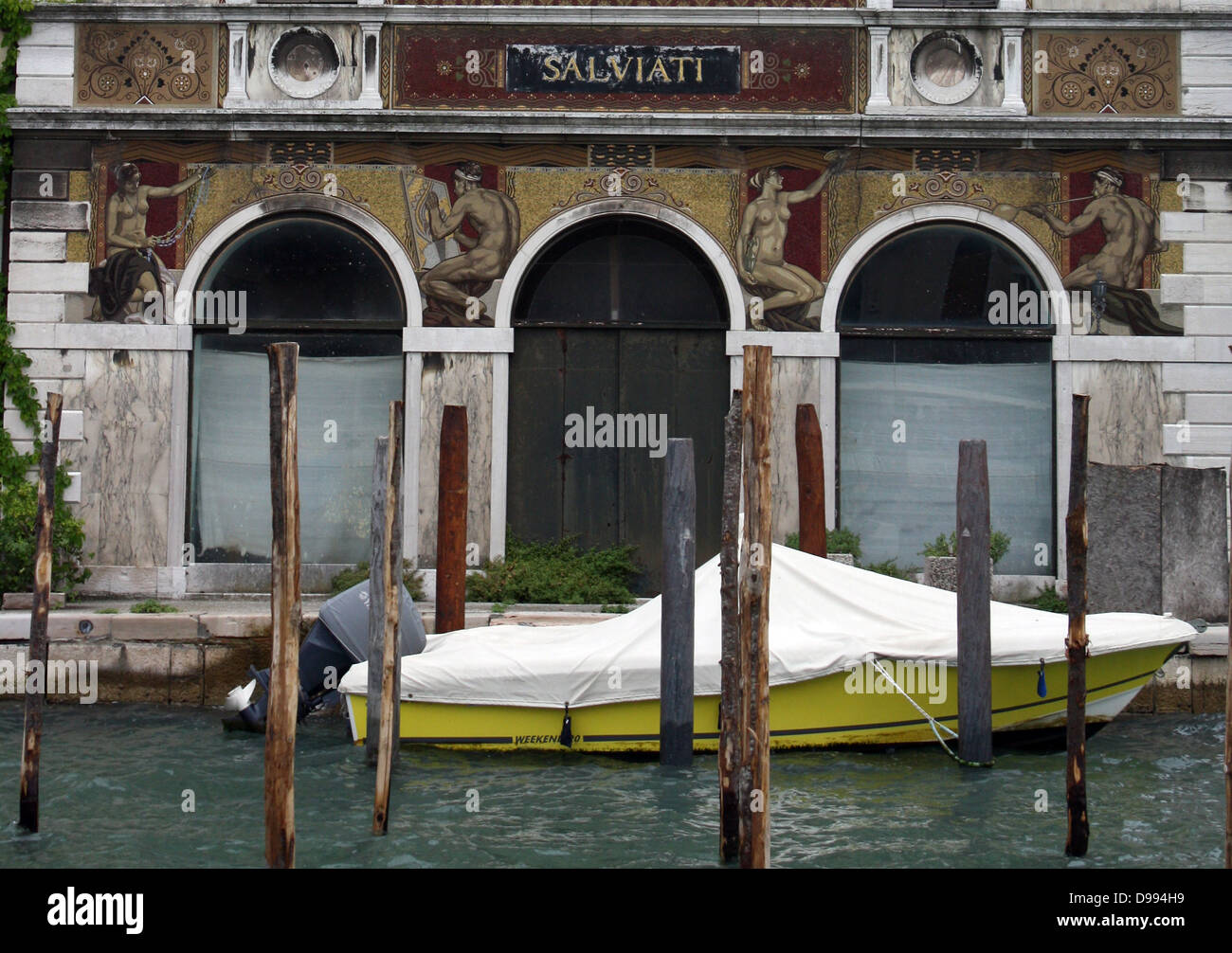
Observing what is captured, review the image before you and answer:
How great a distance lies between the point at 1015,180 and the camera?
44.3 feet

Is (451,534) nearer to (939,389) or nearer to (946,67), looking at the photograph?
(939,389)

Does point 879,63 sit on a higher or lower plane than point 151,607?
higher

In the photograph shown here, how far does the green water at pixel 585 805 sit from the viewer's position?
799 cm

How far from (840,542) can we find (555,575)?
2.75 meters

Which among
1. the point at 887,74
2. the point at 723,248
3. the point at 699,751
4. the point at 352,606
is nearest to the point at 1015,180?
the point at 887,74

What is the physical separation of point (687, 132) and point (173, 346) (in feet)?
17.9

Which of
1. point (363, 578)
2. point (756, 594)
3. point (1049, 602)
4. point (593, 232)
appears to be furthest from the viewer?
point (593, 232)

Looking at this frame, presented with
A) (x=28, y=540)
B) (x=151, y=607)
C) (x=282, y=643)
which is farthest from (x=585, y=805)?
(x=28, y=540)

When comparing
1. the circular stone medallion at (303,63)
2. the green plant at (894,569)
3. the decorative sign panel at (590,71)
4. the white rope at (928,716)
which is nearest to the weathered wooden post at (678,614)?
the white rope at (928,716)

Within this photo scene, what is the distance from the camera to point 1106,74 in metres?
13.4

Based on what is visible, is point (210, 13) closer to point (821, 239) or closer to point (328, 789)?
point (821, 239)

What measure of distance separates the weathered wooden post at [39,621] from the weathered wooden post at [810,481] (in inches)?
249

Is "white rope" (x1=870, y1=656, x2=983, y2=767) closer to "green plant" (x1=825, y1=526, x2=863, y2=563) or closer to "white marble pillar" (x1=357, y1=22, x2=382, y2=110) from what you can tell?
"green plant" (x1=825, y1=526, x2=863, y2=563)

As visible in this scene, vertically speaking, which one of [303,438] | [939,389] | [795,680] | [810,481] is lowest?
[795,680]
